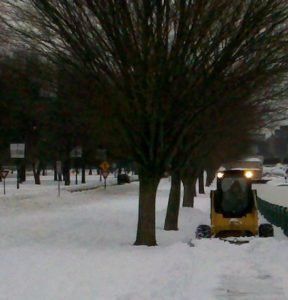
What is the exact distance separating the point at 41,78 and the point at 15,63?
4.04ft

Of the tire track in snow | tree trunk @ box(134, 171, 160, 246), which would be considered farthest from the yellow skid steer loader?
the tire track in snow

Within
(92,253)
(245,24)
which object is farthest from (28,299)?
(245,24)

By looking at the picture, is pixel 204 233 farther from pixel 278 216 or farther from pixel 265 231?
pixel 278 216

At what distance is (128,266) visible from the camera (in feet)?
44.9

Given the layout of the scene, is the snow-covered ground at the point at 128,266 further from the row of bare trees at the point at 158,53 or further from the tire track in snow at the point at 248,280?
the row of bare trees at the point at 158,53

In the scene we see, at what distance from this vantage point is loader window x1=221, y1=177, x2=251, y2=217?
59.2 feet

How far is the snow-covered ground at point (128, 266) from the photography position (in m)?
10.3

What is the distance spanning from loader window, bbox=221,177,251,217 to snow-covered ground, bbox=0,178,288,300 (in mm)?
1900

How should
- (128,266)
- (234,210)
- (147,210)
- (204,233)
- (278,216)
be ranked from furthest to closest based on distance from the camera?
(278,216) < (147,210) < (234,210) < (204,233) < (128,266)

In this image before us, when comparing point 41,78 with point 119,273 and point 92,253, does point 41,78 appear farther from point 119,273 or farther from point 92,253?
point 119,273

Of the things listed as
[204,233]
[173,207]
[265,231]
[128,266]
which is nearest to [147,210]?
[204,233]

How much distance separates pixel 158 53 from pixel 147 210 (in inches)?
168

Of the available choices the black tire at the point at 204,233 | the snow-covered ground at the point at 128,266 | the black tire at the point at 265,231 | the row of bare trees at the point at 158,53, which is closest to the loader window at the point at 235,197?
the black tire at the point at 265,231

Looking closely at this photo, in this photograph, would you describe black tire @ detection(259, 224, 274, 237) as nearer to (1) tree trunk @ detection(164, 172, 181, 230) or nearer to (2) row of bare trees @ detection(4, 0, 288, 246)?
(2) row of bare trees @ detection(4, 0, 288, 246)
